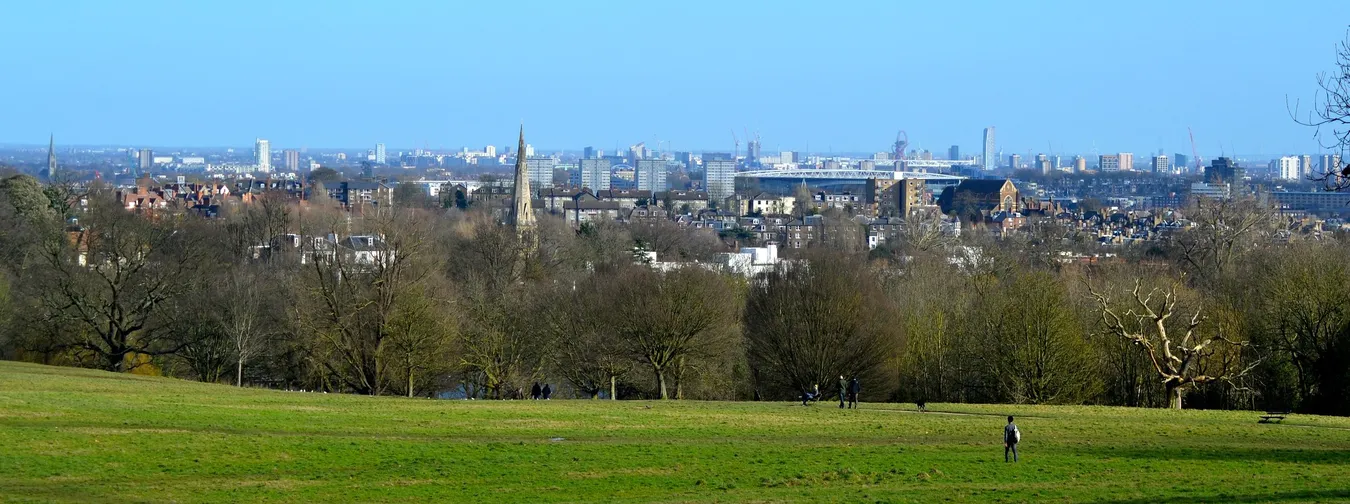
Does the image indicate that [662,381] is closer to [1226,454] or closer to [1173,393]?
[1173,393]

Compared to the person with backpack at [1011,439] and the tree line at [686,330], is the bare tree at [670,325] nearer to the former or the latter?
the tree line at [686,330]

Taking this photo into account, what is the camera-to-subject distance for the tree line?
43375 mm

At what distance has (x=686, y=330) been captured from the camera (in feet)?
155

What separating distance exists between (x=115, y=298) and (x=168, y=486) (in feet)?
107

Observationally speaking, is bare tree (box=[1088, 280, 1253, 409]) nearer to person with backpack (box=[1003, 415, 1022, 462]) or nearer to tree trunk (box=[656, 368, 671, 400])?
tree trunk (box=[656, 368, 671, 400])

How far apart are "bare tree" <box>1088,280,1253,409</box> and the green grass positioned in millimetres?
6046

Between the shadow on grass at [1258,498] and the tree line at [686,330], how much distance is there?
18134mm

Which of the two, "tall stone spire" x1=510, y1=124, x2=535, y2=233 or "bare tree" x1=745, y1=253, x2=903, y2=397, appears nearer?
"bare tree" x1=745, y1=253, x2=903, y2=397

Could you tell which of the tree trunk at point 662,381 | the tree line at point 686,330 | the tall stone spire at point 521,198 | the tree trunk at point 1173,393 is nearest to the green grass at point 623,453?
the tree trunk at point 1173,393

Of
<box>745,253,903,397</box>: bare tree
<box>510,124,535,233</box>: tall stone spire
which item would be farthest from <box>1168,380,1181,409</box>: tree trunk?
<box>510,124,535,233</box>: tall stone spire

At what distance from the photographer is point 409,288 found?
1850 inches

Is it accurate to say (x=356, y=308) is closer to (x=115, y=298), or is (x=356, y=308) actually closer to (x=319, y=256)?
(x=319, y=256)

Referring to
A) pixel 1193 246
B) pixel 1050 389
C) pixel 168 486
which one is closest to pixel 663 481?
pixel 168 486

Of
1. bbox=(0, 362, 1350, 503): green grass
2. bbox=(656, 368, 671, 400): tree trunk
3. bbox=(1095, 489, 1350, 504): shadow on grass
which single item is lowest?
bbox=(656, 368, 671, 400): tree trunk
